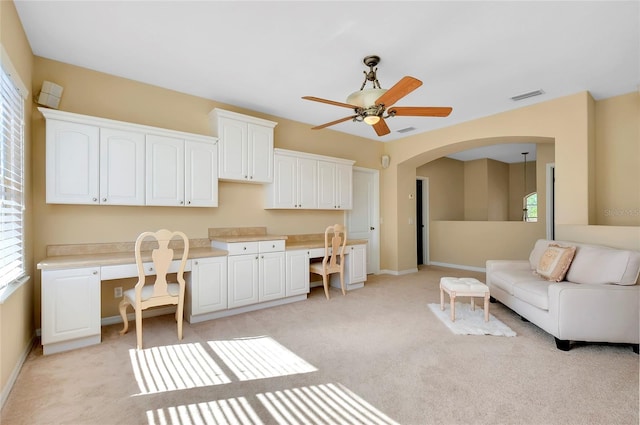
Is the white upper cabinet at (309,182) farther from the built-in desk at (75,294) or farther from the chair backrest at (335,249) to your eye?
the built-in desk at (75,294)

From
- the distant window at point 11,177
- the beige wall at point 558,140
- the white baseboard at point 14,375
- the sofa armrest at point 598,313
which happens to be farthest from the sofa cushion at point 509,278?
the distant window at point 11,177

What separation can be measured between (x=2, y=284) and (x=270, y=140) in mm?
3082

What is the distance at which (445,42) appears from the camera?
2.74 meters

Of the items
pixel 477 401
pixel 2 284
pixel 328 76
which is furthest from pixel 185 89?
pixel 477 401

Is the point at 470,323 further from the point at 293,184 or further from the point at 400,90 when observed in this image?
the point at 293,184

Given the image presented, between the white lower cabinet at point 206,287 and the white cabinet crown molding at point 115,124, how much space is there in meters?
1.45

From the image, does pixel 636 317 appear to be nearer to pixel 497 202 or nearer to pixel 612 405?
pixel 612 405

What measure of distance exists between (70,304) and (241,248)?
65.2 inches

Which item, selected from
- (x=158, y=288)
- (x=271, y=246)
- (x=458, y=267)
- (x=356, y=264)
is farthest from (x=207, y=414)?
(x=458, y=267)

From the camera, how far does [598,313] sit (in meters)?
2.64

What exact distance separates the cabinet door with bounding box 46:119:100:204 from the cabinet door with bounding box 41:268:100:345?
73cm

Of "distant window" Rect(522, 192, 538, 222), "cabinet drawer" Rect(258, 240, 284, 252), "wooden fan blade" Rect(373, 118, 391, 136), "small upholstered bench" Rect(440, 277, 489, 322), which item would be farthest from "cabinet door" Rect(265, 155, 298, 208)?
"distant window" Rect(522, 192, 538, 222)

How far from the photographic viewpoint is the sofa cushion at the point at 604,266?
9.07ft

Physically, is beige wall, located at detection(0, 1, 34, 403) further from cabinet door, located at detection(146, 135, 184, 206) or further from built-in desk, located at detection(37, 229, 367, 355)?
cabinet door, located at detection(146, 135, 184, 206)
